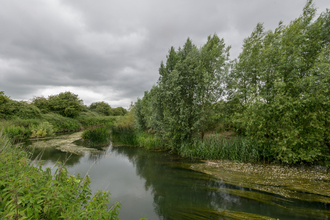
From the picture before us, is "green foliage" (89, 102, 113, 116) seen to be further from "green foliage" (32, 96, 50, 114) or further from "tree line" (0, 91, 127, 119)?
"green foliage" (32, 96, 50, 114)

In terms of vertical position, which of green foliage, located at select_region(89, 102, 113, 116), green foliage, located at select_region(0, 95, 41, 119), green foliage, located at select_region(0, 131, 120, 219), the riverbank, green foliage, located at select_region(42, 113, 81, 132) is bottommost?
the riverbank

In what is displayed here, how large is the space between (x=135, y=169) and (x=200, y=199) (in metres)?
3.96

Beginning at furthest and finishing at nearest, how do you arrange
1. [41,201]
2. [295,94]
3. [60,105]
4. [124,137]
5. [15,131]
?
[60,105] < [124,137] < [15,131] < [295,94] < [41,201]

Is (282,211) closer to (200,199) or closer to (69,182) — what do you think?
(200,199)

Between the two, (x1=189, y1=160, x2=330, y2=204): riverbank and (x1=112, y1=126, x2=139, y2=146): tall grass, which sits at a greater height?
(x1=112, y1=126, x2=139, y2=146): tall grass

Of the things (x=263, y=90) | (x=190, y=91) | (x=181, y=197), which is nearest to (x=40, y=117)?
(x=190, y=91)

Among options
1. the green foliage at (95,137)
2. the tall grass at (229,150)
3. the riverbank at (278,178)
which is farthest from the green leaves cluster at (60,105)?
the riverbank at (278,178)

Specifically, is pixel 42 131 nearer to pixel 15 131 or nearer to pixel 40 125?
pixel 40 125

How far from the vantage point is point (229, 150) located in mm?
8133

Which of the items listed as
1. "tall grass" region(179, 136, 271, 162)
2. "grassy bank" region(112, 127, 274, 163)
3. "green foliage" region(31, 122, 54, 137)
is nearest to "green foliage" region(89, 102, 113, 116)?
"green foliage" region(31, 122, 54, 137)

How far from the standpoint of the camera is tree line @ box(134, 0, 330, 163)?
19.6 ft

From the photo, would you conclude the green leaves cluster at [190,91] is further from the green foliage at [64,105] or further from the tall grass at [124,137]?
the green foliage at [64,105]

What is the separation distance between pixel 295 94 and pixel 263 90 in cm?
119

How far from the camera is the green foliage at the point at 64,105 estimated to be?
967 inches
